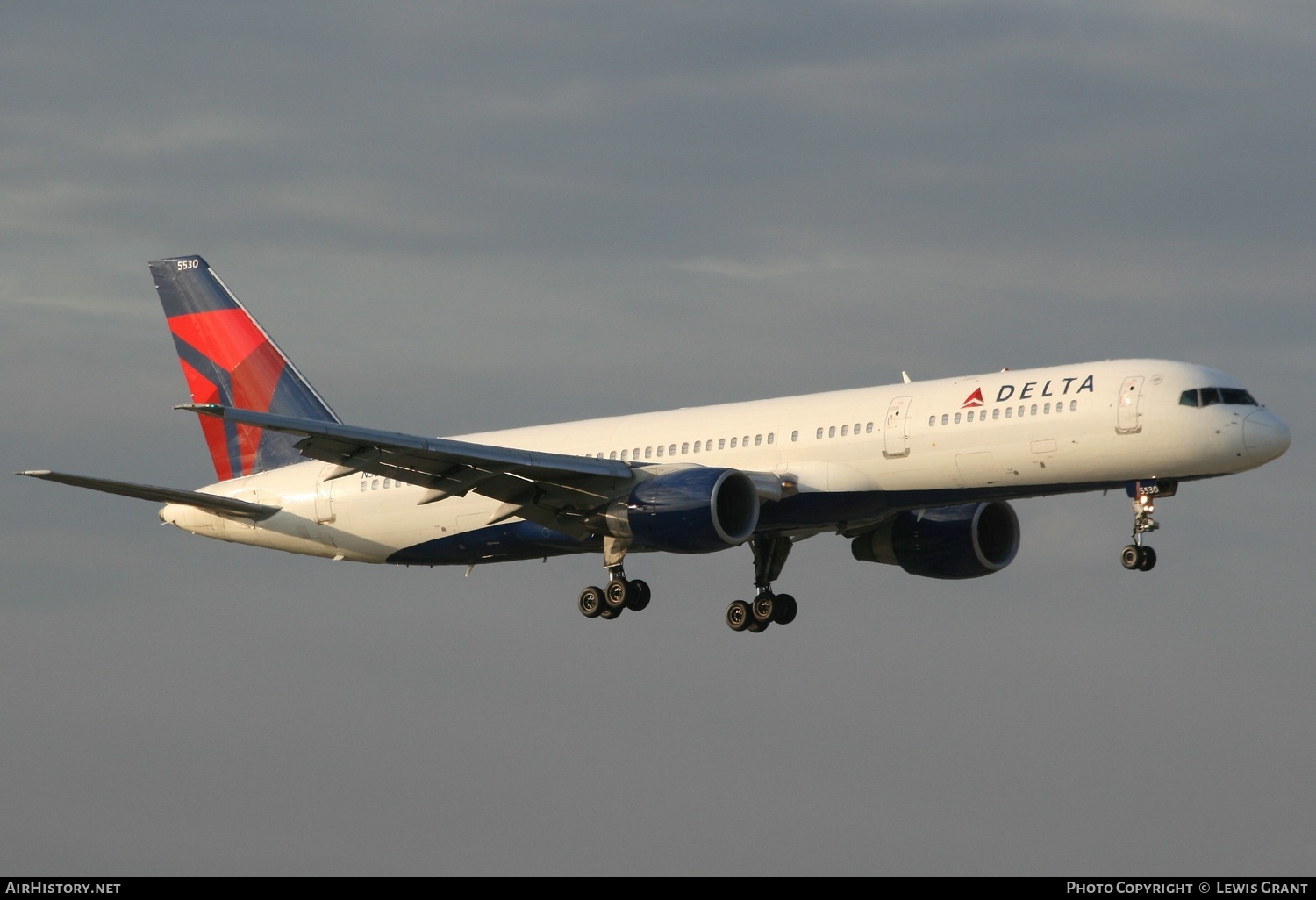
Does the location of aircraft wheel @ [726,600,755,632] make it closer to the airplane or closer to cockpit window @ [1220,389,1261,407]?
the airplane

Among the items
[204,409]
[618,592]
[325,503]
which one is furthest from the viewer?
[325,503]

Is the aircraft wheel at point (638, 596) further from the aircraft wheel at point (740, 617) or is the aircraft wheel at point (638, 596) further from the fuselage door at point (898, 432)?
the fuselage door at point (898, 432)

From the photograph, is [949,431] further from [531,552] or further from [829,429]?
[531,552]

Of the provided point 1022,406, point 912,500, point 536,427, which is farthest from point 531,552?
point 1022,406

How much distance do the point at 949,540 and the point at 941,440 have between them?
861cm

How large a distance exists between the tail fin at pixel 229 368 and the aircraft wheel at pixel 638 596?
1234cm

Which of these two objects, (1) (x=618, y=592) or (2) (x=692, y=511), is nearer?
(2) (x=692, y=511)

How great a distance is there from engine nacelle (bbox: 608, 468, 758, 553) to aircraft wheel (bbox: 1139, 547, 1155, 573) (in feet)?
30.4

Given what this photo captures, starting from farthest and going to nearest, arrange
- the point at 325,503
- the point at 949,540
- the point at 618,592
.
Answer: the point at 325,503, the point at 949,540, the point at 618,592

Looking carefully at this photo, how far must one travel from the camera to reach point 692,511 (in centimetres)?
4803

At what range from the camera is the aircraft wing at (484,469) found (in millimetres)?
47094

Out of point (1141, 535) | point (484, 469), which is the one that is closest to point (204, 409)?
point (484, 469)

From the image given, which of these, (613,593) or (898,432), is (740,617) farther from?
(898,432)

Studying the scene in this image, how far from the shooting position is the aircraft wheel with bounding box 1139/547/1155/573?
1842 inches
